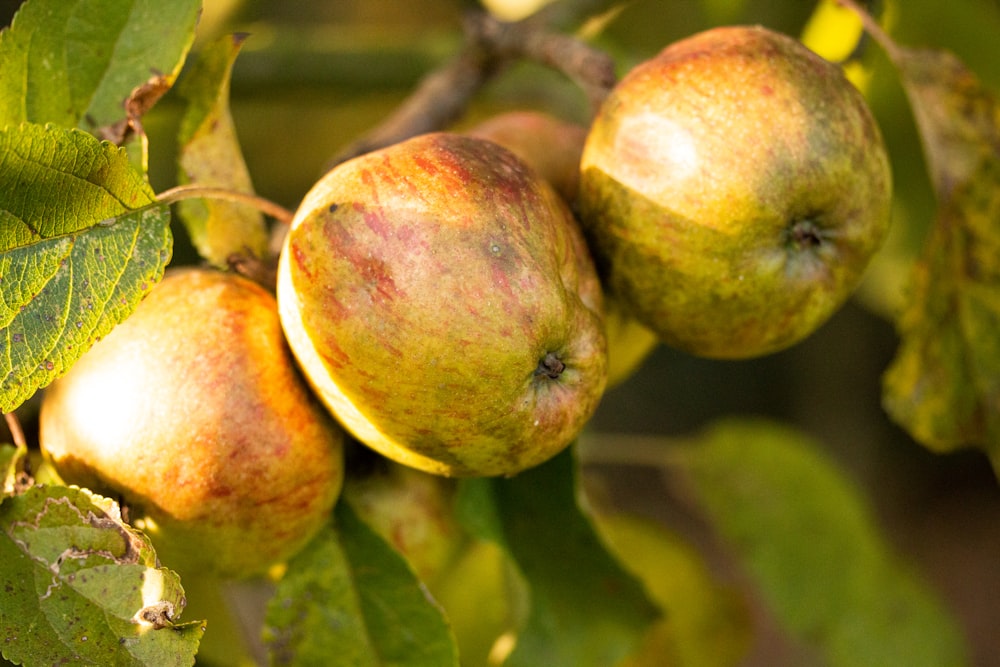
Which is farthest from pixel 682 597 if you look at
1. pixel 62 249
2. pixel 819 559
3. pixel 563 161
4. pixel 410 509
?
pixel 62 249

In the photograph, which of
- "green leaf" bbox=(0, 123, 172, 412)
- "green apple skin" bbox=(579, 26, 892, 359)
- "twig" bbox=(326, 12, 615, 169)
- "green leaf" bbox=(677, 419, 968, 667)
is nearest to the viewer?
"green leaf" bbox=(0, 123, 172, 412)

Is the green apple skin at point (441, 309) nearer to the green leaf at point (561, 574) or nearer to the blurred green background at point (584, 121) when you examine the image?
the green leaf at point (561, 574)

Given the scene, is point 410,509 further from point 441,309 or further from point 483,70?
point 483,70

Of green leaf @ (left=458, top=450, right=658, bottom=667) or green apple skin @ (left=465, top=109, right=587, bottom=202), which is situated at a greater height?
green apple skin @ (left=465, top=109, right=587, bottom=202)

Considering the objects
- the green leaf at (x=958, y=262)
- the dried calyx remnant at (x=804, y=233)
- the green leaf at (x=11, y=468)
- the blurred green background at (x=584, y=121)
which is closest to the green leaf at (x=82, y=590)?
the green leaf at (x=11, y=468)

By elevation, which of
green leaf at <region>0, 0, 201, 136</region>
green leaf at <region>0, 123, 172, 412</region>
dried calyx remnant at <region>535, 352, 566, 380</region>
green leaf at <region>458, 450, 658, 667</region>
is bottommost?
green leaf at <region>458, 450, 658, 667</region>

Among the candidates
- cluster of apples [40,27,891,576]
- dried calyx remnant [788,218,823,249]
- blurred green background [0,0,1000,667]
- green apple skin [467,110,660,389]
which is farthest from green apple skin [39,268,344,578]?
blurred green background [0,0,1000,667]

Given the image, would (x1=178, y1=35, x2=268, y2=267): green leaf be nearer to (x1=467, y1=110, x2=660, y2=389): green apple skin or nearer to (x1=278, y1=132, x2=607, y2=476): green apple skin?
(x1=278, y1=132, x2=607, y2=476): green apple skin
